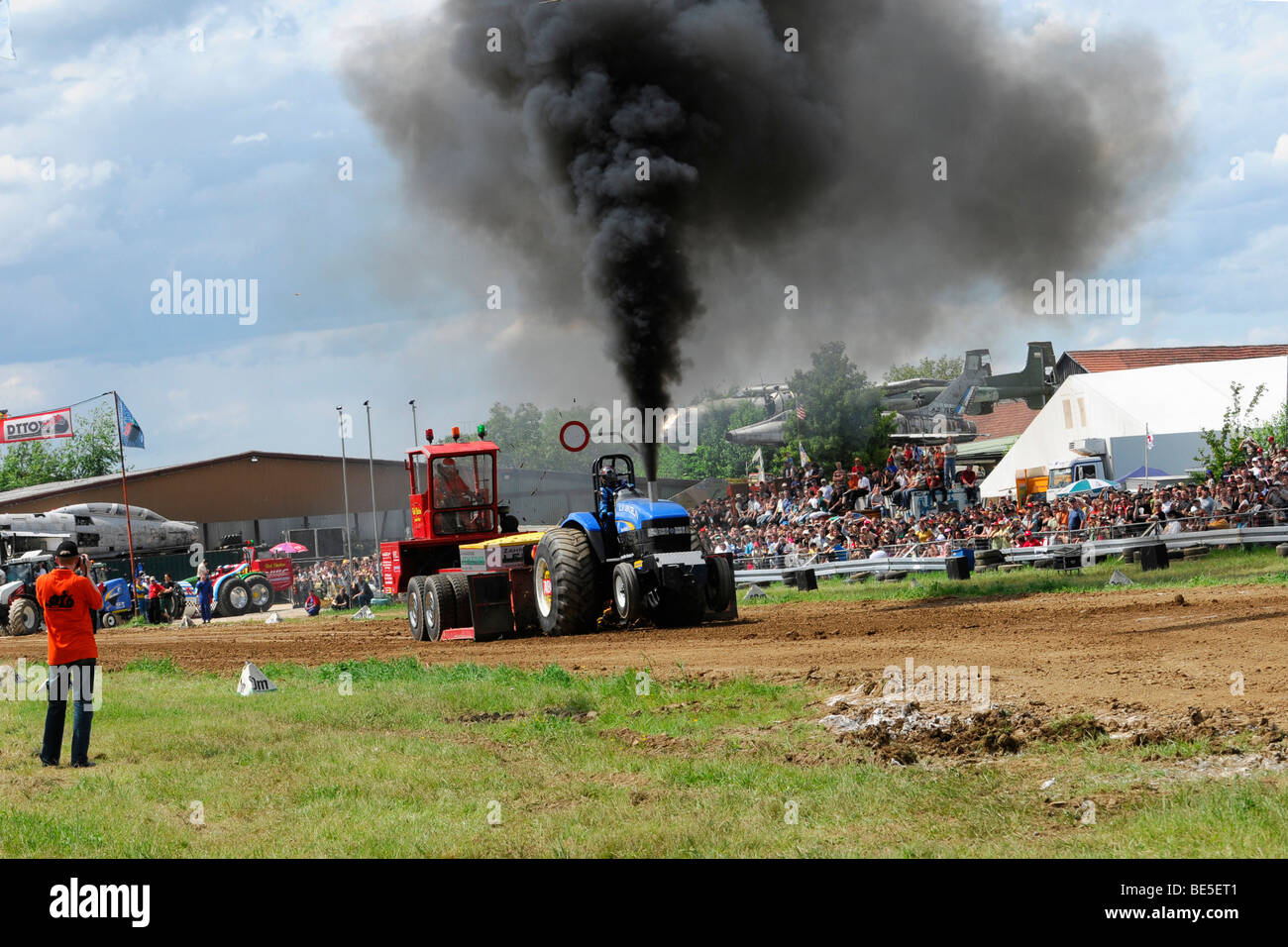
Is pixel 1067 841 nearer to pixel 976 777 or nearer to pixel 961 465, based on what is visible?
pixel 976 777

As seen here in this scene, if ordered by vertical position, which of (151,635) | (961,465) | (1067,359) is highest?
(1067,359)

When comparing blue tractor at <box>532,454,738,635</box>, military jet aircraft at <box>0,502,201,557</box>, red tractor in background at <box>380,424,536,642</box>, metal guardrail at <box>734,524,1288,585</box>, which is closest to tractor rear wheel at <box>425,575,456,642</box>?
red tractor in background at <box>380,424,536,642</box>

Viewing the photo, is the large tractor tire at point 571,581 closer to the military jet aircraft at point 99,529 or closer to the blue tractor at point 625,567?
the blue tractor at point 625,567

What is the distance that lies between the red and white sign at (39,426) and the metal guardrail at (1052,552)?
101 feet

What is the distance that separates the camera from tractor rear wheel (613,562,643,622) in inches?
582

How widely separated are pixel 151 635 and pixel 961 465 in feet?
81.2

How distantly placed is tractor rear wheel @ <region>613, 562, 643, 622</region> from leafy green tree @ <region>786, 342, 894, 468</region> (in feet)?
108

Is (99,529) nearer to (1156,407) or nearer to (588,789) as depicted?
Result: (1156,407)

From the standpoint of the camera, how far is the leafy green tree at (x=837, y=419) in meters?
47.7

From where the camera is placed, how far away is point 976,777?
6.45 m

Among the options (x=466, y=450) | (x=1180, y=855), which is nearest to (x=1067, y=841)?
(x=1180, y=855)

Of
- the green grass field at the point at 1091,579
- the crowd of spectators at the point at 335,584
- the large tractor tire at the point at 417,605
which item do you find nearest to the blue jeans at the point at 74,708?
the large tractor tire at the point at 417,605
